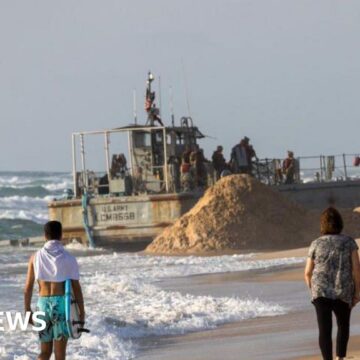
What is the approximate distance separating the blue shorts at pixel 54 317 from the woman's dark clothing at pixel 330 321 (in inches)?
76.2

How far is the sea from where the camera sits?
15375mm

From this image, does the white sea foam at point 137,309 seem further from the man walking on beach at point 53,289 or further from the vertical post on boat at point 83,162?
the vertical post on boat at point 83,162

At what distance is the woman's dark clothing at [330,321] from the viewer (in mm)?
10953

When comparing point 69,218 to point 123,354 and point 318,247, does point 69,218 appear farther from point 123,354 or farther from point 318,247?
point 318,247

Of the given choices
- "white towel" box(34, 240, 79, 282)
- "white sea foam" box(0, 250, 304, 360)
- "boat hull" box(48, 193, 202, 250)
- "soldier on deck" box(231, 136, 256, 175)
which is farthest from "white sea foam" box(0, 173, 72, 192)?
"white towel" box(34, 240, 79, 282)

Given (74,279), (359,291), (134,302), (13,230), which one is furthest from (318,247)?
(13,230)

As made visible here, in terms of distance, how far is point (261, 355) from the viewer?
44.2ft

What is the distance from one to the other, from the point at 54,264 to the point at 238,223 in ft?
70.6

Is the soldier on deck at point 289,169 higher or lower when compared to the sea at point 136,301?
higher

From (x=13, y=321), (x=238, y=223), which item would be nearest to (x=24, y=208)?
(x=238, y=223)

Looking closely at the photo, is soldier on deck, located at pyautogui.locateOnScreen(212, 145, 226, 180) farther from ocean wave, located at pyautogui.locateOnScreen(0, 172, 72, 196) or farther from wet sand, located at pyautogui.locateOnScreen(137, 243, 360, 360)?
ocean wave, located at pyautogui.locateOnScreen(0, 172, 72, 196)

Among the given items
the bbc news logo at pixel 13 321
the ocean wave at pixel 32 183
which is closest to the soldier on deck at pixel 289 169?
the bbc news logo at pixel 13 321

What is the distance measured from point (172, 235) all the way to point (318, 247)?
69.9 ft

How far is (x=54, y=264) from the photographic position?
36.6 feet
